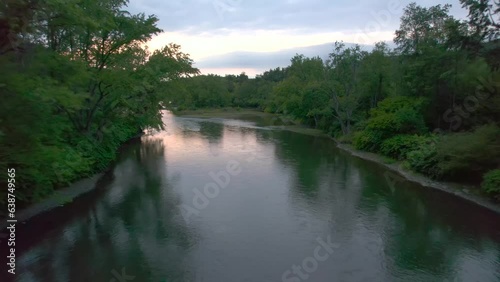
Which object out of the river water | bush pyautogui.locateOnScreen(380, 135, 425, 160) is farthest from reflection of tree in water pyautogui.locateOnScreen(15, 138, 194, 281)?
bush pyautogui.locateOnScreen(380, 135, 425, 160)

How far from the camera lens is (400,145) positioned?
26344 mm

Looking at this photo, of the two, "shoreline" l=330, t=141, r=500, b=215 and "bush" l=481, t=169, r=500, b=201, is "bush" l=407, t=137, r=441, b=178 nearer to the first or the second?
"shoreline" l=330, t=141, r=500, b=215

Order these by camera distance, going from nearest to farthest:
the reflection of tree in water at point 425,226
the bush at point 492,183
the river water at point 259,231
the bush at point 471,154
→ the river water at point 259,231
the reflection of tree in water at point 425,226
the bush at point 492,183
the bush at point 471,154

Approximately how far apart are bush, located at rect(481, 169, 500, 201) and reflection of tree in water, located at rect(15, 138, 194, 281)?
1328 cm

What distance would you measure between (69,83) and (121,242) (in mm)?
7891

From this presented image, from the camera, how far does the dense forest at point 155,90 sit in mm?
Answer: 12133

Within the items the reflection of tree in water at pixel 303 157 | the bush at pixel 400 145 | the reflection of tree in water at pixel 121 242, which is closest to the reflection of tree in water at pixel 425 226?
the reflection of tree in water at pixel 303 157

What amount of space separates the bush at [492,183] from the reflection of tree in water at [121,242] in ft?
43.6

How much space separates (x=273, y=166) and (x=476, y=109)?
1267 cm

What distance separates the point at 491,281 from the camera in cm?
1074

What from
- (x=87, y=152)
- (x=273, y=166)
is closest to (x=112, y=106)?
(x=87, y=152)

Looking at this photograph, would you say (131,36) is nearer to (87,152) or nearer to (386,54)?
(87,152)

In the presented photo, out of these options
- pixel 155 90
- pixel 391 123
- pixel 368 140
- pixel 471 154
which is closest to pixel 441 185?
pixel 471 154

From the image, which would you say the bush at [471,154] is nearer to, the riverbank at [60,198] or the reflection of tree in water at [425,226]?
the reflection of tree in water at [425,226]
